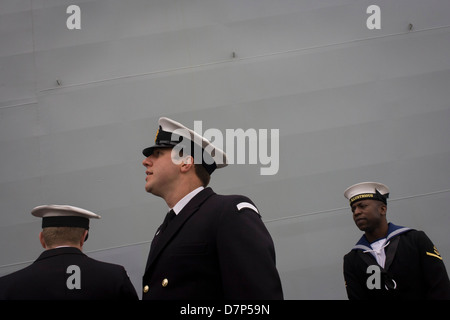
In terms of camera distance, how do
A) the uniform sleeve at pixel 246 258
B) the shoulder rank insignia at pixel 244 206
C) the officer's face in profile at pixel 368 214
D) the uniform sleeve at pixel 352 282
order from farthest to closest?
the officer's face in profile at pixel 368 214, the uniform sleeve at pixel 352 282, the shoulder rank insignia at pixel 244 206, the uniform sleeve at pixel 246 258

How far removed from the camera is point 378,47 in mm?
3336

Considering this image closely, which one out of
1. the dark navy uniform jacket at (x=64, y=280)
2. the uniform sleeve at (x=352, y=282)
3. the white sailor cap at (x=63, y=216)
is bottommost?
the uniform sleeve at (x=352, y=282)

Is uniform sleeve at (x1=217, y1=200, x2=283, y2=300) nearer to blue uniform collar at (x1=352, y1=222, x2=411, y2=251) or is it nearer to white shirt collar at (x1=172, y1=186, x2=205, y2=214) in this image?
white shirt collar at (x1=172, y1=186, x2=205, y2=214)

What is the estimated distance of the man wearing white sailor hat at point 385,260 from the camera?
8.04 ft

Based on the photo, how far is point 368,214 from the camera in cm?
279

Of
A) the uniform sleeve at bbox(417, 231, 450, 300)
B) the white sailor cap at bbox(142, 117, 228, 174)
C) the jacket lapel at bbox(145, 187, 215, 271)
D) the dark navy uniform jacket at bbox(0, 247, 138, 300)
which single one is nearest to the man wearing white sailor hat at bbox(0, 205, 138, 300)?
the dark navy uniform jacket at bbox(0, 247, 138, 300)

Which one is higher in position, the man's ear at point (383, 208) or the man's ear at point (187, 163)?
the man's ear at point (187, 163)

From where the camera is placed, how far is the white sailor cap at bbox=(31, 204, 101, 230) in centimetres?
230

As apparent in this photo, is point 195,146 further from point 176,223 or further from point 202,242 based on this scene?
point 202,242

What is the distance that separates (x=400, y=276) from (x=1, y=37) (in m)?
3.47

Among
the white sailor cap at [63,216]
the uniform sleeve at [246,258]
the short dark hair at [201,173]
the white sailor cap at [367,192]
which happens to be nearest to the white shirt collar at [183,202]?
the short dark hair at [201,173]

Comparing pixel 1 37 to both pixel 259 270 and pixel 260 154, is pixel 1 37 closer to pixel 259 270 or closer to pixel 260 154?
pixel 260 154

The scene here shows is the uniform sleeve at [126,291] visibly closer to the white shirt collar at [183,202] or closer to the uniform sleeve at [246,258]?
the white shirt collar at [183,202]

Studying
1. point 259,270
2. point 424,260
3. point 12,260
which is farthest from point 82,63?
point 424,260
